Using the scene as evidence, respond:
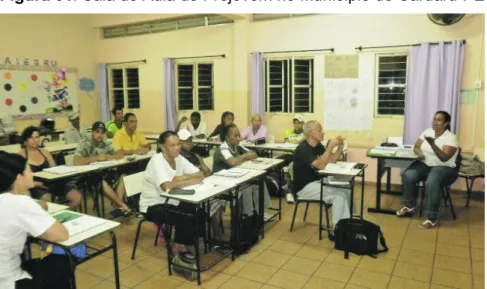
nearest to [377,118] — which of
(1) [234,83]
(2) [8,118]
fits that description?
(1) [234,83]

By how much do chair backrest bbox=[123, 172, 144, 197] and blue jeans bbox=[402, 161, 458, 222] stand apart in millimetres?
2907

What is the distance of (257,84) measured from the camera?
676 centimetres

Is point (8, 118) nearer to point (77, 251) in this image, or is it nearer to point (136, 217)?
point (136, 217)

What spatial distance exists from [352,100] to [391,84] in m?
0.61

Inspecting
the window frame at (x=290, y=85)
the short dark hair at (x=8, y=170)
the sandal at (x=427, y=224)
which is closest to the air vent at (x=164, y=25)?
the window frame at (x=290, y=85)

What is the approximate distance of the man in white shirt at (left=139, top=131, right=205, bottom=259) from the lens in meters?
3.07

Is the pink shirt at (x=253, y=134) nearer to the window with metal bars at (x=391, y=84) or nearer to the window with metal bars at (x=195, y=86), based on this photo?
the window with metal bars at (x=195, y=86)

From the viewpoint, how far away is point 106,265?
3354 mm

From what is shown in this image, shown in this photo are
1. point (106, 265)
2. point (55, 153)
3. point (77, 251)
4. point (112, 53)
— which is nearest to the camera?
point (77, 251)

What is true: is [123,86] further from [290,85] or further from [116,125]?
[290,85]

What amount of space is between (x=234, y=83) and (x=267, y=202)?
3238 mm

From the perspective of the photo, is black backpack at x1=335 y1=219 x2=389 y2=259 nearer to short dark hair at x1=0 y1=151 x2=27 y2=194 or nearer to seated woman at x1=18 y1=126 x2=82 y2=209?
short dark hair at x1=0 y1=151 x2=27 y2=194

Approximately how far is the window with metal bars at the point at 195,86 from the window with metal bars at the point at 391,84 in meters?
3.04

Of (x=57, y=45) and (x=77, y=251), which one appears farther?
(x=57, y=45)
